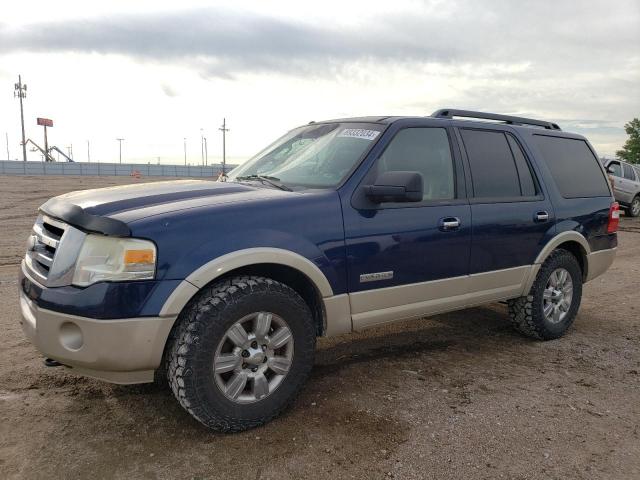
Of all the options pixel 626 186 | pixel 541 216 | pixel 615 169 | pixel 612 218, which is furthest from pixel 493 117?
pixel 626 186

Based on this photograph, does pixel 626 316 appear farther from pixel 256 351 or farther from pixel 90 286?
pixel 90 286

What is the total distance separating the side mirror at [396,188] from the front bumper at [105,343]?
1470mm

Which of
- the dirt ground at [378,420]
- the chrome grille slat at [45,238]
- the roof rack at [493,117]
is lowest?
the dirt ground at [378,420]

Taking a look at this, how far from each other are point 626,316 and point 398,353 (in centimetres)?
298

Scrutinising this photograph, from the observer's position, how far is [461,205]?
13.3 ft

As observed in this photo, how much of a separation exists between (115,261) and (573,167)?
173 inches

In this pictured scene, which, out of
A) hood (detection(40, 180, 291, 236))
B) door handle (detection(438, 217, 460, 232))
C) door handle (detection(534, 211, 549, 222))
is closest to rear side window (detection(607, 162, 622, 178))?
door handle (detection(534, 211, 549, 222))

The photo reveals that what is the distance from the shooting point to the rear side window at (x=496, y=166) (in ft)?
14.1

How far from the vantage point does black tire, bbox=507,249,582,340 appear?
4.74 meters

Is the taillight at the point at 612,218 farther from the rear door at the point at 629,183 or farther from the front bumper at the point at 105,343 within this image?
the rear door at the point at 629,183

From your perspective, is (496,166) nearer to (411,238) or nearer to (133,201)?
(411,238)

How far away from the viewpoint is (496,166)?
4.47 metres

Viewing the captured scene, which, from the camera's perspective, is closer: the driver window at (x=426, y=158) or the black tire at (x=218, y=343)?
the black tire at (x=218, y=343)

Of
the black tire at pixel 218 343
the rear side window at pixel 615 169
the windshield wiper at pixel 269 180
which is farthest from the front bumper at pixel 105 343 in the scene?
the rear side window at pixel 615 169
